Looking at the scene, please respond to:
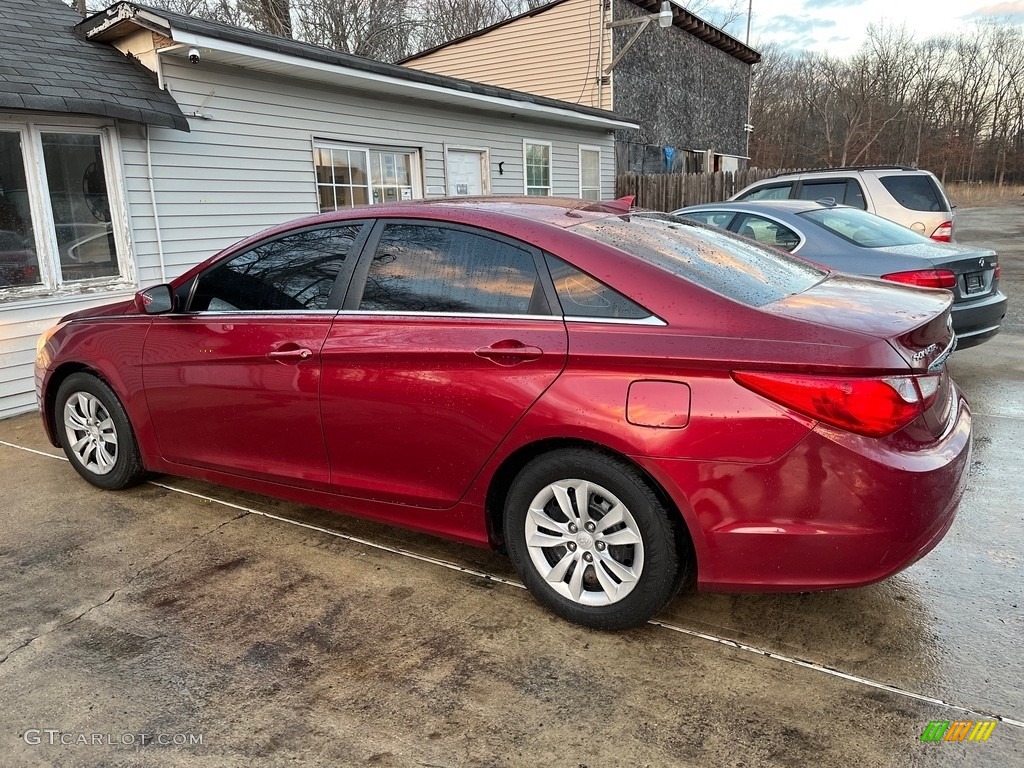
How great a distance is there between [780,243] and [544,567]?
14.0 ft

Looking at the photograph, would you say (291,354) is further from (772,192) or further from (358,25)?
(358,25)

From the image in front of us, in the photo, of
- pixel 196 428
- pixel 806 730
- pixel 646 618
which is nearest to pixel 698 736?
pixel 806 730

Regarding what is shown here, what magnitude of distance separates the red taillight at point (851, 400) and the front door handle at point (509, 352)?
84 cm

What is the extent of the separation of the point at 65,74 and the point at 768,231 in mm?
5985

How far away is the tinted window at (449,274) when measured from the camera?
2789 mm

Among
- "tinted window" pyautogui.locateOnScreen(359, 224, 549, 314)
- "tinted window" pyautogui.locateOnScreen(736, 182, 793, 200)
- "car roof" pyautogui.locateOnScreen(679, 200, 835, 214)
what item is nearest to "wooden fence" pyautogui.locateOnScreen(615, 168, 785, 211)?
"tinted window" pyautogui.locateOnScreen(736, 182, 793, 200)

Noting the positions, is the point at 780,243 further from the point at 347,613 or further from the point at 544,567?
the point at 347,613

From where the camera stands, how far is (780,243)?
19.8 ft

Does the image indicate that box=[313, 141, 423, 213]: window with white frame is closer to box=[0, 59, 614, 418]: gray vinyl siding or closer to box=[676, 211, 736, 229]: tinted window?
box=[0, 59, 614, 418]: gray vinyl siding

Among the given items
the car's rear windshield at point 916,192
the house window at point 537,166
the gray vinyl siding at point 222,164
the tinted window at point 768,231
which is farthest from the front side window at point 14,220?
the car's rear windshield at point 916,192

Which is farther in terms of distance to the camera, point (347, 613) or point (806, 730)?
point (347, 613)

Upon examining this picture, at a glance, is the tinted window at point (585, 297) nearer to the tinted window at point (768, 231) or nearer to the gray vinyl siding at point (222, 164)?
the tinted window at point (768, 231)

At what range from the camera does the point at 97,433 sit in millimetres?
4180

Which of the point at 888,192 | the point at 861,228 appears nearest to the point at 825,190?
the point at 888,192
